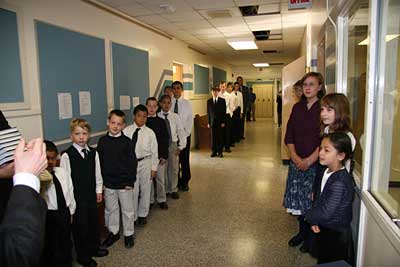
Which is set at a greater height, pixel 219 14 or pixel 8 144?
pixel 219 14

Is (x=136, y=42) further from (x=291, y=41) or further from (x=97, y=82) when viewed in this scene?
(x=291, y=41)

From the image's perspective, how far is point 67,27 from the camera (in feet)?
10.8

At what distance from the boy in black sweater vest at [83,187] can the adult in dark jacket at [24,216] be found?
151 cm

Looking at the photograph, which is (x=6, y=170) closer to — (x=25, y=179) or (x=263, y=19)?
(x=25, y=179)

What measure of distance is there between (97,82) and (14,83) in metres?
1.20

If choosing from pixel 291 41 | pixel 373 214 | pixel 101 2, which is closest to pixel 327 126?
pixel 373 214

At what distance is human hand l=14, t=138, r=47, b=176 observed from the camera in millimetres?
1005

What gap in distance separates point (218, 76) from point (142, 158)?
7961mm

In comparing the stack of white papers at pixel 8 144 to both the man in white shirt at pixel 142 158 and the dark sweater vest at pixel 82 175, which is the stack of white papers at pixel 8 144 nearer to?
the dark sweater vest at pixel 82 175

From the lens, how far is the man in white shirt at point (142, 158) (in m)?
3.20

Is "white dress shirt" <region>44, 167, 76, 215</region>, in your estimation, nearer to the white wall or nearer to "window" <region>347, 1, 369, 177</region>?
the white wall

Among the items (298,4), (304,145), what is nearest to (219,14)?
(298,4)

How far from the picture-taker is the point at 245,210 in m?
3.70

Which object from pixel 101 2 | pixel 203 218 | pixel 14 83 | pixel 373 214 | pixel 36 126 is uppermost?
pixel 101 2
